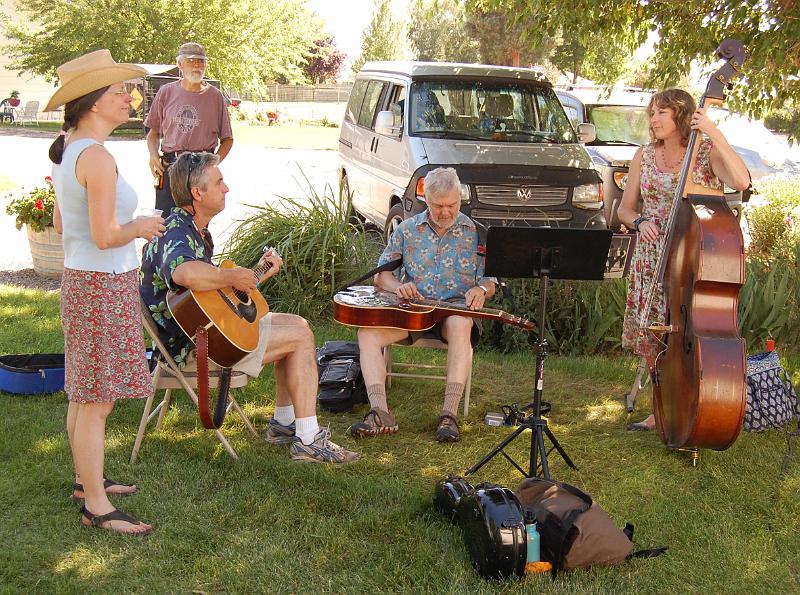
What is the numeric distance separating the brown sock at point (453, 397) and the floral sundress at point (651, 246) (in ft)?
3.16

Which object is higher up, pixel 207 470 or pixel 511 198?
pixel 511 198

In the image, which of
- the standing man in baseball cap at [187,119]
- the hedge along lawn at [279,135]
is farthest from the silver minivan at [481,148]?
the hedge along lawn at [279,135]

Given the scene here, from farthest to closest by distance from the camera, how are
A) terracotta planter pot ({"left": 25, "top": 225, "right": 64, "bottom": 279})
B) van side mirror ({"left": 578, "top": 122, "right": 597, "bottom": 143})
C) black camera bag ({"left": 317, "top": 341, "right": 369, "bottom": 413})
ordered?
van side mirror ({"left": 578, "top": 122, "right": 597, "bottom": 143}) < terracotta planter pot ({"left": 25, "top": 225, "right": 64, "bottom": 279}) < black camera bag ({"left": 317, "top": 341, "right": 369, "bottom": 413})

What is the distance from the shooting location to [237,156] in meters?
20.3

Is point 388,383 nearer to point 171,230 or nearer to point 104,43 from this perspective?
point 171,230

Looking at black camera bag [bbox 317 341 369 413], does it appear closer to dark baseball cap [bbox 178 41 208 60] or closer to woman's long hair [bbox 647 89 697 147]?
woman's long hair [bbox 647 89 697 147]

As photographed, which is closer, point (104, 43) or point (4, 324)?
point (4, 324)

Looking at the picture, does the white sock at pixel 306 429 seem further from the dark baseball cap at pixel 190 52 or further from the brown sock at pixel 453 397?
the dark baseball cap at pixel 190 52

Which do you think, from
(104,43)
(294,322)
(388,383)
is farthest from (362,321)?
(104,43)

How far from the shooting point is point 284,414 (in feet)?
15.8

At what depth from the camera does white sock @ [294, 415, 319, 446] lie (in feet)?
14.9

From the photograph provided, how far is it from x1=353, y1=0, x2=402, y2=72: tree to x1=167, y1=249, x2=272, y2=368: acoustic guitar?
47729 mm

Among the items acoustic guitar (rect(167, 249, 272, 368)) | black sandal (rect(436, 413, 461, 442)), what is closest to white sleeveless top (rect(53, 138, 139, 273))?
acoustic guitar (rect(167, 249, 272, 368))

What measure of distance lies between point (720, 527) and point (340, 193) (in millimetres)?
4657
